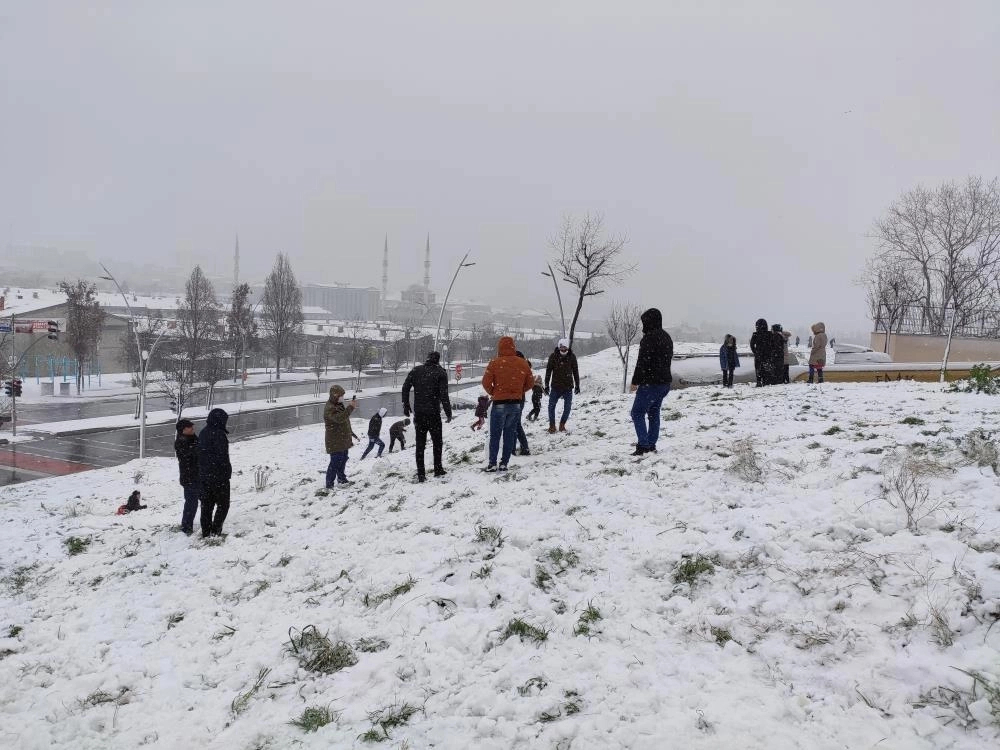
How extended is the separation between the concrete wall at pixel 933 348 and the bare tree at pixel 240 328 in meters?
57.7

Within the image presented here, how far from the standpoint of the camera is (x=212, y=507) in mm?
7797

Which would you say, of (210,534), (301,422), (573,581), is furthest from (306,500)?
(301,422)

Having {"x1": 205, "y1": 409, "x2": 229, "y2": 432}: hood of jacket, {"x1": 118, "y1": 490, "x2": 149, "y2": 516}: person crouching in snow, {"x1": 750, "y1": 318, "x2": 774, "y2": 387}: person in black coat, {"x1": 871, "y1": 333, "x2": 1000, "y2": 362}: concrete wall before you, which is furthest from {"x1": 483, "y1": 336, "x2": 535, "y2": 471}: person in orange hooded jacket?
{"x1": 871, "y1": 333, "x2": 1000, "y2": 362}: concrete wall

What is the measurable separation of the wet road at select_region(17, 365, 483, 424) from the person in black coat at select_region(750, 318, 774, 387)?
44431 mm

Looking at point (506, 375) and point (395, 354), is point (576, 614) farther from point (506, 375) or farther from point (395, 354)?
point (395, 354)

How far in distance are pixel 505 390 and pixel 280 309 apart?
65956 millimetres

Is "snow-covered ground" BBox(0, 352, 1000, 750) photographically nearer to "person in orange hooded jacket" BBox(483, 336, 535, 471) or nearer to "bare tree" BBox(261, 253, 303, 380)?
"person in orange hooded jacket" BBox(483, 336, 535, 471)

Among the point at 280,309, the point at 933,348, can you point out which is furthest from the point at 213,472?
the point at 280,309

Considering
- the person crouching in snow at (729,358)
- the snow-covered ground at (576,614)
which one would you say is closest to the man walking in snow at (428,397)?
the snow-covered ground at (576,614)

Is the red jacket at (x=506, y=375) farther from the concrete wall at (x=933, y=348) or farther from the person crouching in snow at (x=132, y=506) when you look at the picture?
the concrete wall at (x=933, y=348)

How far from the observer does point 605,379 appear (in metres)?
42.1

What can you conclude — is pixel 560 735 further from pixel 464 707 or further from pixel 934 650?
pixel 934 650

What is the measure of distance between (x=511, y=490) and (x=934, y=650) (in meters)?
4.55

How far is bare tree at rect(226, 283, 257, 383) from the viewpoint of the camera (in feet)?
201
